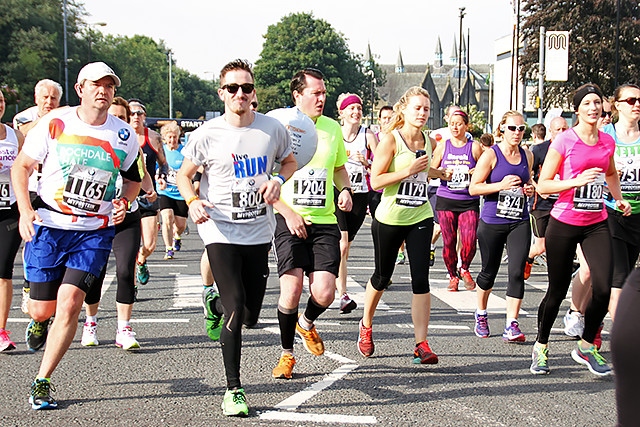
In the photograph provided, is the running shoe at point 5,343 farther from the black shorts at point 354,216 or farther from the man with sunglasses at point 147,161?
the black shorts at point 354,216

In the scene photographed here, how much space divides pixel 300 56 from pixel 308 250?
10030 centimetres

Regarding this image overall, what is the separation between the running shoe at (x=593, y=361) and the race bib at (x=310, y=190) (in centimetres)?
221

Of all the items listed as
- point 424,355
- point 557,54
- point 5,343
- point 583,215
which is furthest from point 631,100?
point 557,54

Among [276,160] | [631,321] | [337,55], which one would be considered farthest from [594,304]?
[337,55]

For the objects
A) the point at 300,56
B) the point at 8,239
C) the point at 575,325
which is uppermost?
the point at 300,56

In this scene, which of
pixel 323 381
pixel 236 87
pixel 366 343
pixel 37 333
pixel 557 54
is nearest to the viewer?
pixel 236 87

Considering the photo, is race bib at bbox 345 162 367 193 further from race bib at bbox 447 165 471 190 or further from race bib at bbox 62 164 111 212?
race bib at bbox 62 164 111 212

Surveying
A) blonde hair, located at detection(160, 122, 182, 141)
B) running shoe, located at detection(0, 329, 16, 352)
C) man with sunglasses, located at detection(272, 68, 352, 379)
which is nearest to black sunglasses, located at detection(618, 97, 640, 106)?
man with sunglasses, located at detection(272, 68, 352, 379)

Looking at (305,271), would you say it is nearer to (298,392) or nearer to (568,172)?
(298,392)

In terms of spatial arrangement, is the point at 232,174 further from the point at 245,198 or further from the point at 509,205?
the point at 509,205

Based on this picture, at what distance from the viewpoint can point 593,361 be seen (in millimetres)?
6637

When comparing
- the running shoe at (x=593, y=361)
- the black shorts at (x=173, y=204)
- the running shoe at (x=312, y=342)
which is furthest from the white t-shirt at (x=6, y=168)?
the black shorts at (x=173, y=204)

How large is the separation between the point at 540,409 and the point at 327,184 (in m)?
2.27

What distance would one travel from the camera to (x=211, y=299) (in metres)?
6.47
